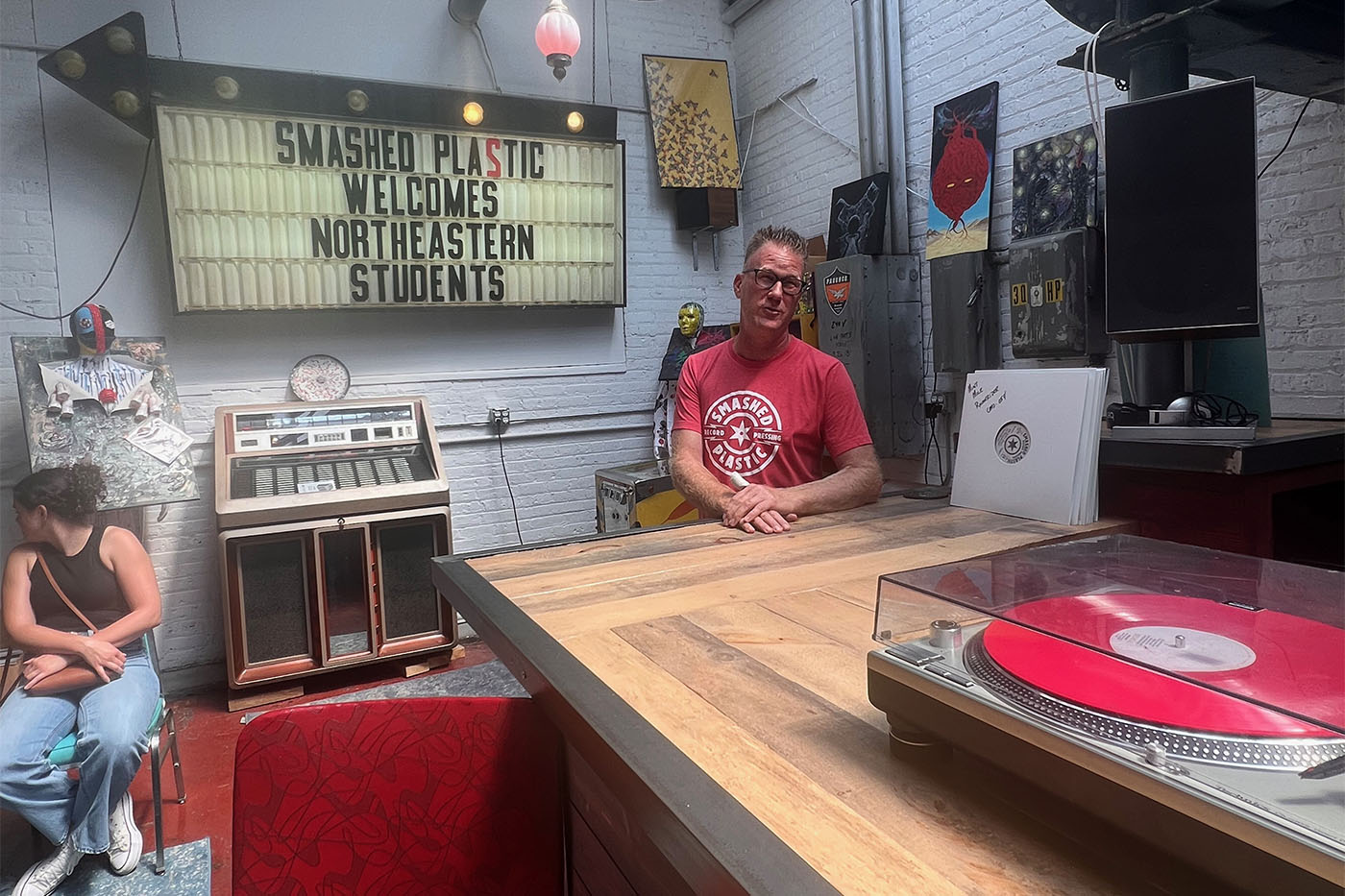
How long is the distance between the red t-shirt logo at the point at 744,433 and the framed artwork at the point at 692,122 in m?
2.52

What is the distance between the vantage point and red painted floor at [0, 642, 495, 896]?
2480 millimetres

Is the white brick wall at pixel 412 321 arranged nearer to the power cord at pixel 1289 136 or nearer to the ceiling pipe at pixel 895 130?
the ceiling pipe at pixel 895 130

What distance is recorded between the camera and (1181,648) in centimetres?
63

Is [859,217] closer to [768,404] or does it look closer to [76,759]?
[768,404]

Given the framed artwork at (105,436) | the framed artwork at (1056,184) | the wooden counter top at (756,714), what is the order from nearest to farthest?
the wooden counter top at (756,714), the framed artwork at (1056,184), the framed artwork at (105,436)

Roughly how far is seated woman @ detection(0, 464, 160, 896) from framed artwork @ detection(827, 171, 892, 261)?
312 cm

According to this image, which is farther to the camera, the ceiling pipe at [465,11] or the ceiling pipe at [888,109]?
the ceiling pipe at [465,11]

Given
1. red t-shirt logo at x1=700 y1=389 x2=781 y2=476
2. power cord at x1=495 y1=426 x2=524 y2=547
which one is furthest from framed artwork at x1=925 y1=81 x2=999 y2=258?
power cord at x1=495 y1=426 x2=524 y2=547

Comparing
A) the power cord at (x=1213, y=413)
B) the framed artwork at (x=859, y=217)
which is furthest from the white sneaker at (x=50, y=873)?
the framed artwork at (x=859, y=217)

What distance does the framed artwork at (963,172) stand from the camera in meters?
3.24

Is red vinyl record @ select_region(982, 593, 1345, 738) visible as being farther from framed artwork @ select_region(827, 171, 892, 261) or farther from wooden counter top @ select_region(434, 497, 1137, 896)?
framed artwork @ select_region(827, 171, 892, 261)

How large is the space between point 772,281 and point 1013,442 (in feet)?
2.90

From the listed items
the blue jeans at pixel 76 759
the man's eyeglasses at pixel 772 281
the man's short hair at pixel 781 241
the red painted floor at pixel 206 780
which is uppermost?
the man's short hair at pixel 781 241

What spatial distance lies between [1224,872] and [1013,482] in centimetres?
143
